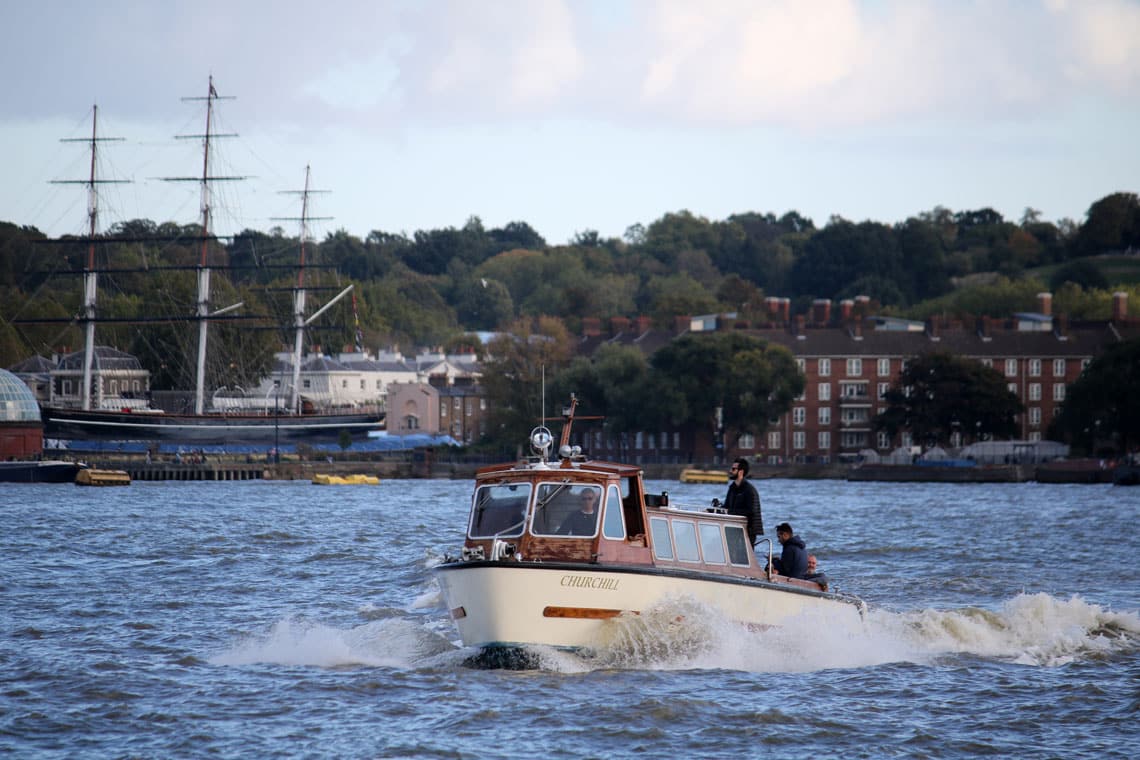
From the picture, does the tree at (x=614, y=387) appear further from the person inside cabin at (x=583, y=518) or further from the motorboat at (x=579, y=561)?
the person inside cabin at (x=583, y=518)

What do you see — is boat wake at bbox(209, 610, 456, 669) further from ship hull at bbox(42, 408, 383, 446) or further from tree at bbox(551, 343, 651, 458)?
ship hull at bbox(42, 408, 383, 446)

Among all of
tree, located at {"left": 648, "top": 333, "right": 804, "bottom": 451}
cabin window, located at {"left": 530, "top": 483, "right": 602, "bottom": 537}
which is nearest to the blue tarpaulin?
tree, located at {"left": 648, "top": 333, "right": 804, "bottom": 451}

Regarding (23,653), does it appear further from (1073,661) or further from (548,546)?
(1073,661)

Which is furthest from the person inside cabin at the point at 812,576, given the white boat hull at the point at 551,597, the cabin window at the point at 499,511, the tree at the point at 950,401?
the tree at the point at 950,401

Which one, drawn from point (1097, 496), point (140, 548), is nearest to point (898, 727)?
point (140, 548)

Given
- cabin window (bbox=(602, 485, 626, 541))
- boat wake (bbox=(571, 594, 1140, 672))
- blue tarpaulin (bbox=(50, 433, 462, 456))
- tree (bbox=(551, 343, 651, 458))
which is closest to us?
cabin window (bbox=(602, 485, 626, 541))

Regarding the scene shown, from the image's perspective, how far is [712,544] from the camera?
26.7m

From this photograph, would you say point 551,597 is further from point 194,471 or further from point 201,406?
point 201,406

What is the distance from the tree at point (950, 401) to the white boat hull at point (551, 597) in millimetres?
111399

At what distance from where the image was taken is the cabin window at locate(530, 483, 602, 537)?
24719mm

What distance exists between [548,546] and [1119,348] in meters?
104

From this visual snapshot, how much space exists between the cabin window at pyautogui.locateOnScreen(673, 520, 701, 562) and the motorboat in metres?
0.02

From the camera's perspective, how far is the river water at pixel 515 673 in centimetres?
2122

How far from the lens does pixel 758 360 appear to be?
447 ft
